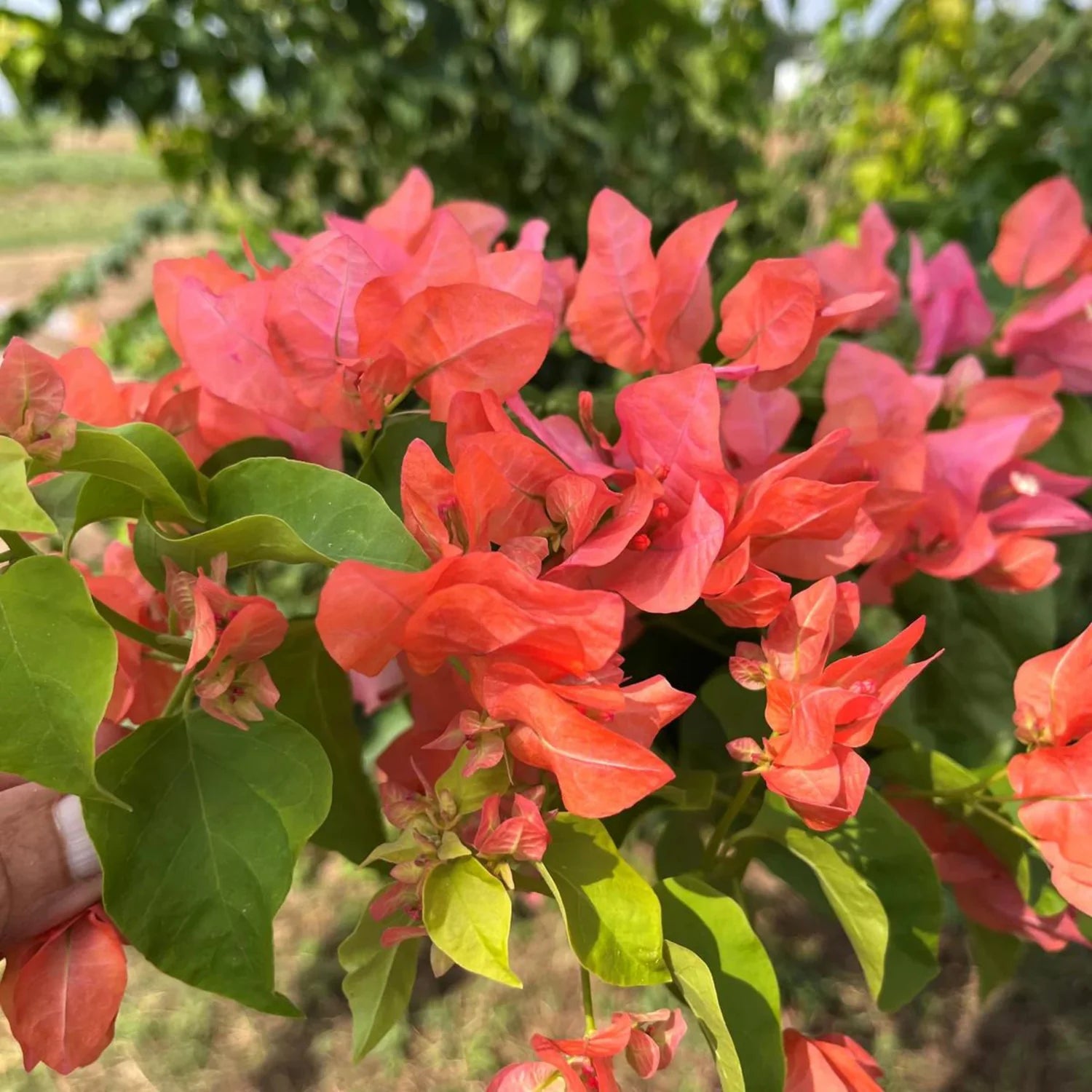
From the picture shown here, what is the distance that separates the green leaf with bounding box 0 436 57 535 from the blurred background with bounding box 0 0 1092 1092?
58 centimetres

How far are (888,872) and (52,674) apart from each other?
0.84 feet

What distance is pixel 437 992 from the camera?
1009 millimetres

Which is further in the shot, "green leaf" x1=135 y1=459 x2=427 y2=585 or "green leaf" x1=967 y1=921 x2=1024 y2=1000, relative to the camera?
"green leaf" x1=967 y1=921 x2=1024 y2=1000

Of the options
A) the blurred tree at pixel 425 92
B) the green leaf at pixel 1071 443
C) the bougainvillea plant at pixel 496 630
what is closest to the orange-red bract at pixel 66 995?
the bougainvillea plant at pixel 496 630

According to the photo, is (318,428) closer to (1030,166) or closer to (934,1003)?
(1030,166)

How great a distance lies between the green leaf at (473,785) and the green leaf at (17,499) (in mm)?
110

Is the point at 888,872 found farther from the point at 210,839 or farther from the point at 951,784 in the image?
the point at 210,839

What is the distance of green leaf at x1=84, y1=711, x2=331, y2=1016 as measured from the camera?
215 mm

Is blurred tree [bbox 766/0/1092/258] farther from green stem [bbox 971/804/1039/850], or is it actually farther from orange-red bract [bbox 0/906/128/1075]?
orange-red bract [bbox 0/906/128/1075]

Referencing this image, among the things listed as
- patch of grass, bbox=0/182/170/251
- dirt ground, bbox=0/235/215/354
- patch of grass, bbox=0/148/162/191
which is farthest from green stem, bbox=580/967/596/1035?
patch of grass, bbox=0/148/162/191

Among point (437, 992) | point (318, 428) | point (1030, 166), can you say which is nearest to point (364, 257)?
point (318, 428)

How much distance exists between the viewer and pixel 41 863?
0.26 meters

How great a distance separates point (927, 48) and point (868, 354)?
1288 mm

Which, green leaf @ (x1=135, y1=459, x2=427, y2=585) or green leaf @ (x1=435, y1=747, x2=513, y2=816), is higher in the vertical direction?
green leaf @ (x1=135, y1=459, x2=427, y2=585)
